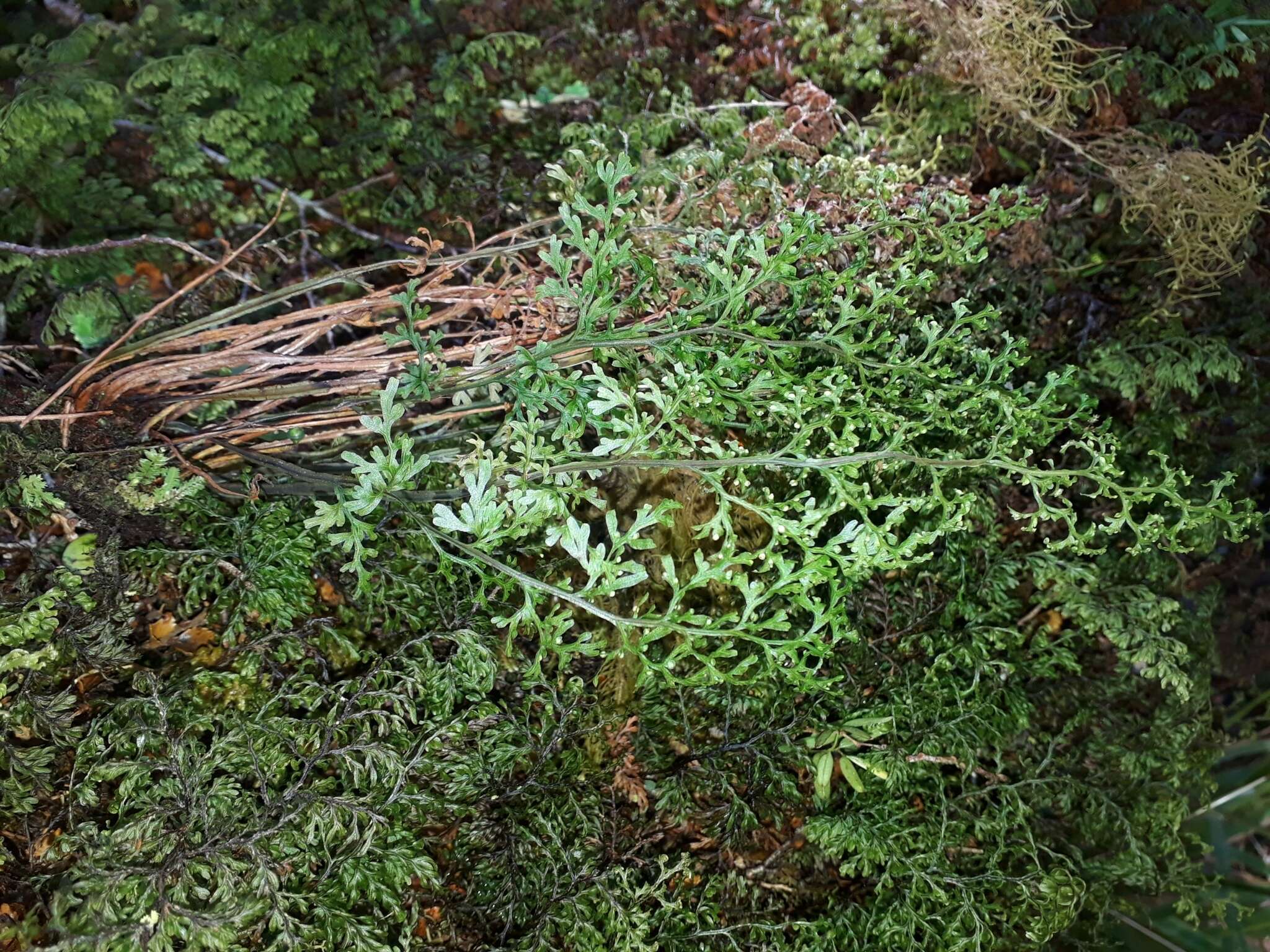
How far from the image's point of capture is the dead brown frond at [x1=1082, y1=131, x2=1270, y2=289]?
6.74ft

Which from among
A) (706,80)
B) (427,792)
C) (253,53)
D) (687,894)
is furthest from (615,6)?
(687,894)

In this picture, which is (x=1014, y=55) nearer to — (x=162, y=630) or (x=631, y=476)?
(x=631, y=476)

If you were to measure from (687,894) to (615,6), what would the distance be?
7.89ft

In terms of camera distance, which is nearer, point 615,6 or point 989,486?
point 989,486

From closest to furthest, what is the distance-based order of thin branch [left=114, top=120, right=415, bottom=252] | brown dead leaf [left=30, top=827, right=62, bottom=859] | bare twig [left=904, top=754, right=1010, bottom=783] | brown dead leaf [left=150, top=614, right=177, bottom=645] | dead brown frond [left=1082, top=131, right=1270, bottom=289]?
brown dead leaf [left=30, top=827, right=62, bottom=859], brown dead leaf [left=150, top=614, right=177, bottom=645], bare twig [left=904, top=754, right=1010, bottom=783], dead brown frond [left=1082, top=131, right=1270, bottom=289], thin branch [left=114, top=120, right=415, bottom=252]

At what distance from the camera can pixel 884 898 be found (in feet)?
5.80

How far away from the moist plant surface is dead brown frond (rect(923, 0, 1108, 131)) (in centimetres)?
1

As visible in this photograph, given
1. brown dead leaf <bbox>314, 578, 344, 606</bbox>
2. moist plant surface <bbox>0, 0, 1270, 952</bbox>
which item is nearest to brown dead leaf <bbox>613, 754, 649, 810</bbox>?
moist plant surface <bbox>0, 0, 1270, 952</bbox>

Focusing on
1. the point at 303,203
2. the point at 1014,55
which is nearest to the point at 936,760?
the point at 1014,55

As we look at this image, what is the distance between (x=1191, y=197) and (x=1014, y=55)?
56 centimetres

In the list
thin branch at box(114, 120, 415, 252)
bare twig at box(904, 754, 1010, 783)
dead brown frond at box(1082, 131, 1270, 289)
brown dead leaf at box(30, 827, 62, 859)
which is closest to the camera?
brown dead leaf at box(30, 827, 62, 859)

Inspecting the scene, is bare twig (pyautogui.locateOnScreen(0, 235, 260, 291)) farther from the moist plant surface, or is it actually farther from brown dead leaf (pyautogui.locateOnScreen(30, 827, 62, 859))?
brown dead leaf (pyautogui.locateOnScreen(30, 827, 62, 859))

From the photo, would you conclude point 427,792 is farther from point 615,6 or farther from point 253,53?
point 615,6

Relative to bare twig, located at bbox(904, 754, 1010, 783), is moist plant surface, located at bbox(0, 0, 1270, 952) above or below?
above
